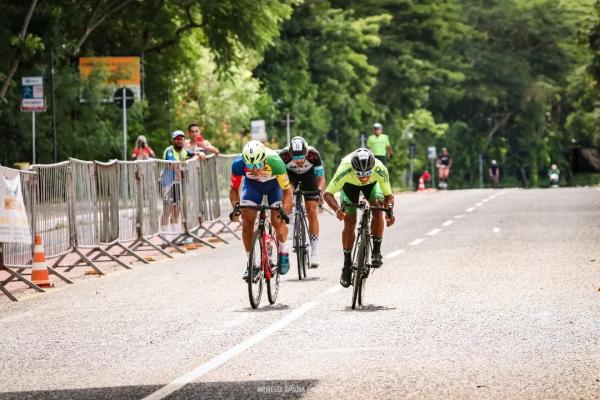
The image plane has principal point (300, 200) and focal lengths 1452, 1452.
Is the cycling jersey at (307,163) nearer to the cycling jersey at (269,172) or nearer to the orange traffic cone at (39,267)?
the cycling jersey at (269,172)

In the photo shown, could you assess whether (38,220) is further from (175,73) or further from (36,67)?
(175,73)

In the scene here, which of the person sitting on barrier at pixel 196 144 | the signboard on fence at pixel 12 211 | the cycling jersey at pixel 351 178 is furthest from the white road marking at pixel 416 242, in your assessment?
the cycling jersey at pixel 351 178

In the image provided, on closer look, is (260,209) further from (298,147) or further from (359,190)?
(298,147)

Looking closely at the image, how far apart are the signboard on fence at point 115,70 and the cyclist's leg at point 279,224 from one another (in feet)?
92.8

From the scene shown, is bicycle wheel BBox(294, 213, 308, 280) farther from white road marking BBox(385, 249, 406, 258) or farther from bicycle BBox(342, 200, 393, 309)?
white road marking BBox(385, 249, 406, 258)

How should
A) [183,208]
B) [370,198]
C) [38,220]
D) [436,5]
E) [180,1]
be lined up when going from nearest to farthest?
[370,198] → [38,220] → [183,208] → [180,1] → [436,5]

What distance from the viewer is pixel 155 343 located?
11.7 meters

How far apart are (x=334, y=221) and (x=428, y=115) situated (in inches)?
2065

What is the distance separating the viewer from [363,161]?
14.0 meters

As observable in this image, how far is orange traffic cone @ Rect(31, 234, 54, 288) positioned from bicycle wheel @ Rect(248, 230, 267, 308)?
388 centimetres

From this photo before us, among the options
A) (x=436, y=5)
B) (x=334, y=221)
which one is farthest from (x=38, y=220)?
(x=436, y=5)

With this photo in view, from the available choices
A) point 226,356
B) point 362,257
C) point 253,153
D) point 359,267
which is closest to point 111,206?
point 253,153

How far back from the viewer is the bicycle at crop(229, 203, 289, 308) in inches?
543

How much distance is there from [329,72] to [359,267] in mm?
50305
